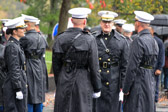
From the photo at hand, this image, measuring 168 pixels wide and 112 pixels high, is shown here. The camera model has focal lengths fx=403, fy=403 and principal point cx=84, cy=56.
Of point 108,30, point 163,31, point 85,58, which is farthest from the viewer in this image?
point 163,31

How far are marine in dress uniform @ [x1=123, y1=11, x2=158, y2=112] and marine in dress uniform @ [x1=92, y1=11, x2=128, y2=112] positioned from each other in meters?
0.48

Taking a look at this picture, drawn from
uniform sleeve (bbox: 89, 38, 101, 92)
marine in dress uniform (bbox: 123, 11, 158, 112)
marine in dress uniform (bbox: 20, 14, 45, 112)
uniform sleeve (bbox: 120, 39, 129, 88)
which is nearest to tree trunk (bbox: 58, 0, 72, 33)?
marine in dress uniform (bbox: 20, 14, 45, 112)

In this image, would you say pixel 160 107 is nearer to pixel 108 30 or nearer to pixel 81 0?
pixel 108 30

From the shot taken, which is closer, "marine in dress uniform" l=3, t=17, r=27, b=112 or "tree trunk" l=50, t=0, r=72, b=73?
"marine in dress uniform" l=3, t=17, r=27, b=112

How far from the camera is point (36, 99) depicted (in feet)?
29.0

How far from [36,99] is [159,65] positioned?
4046 mm

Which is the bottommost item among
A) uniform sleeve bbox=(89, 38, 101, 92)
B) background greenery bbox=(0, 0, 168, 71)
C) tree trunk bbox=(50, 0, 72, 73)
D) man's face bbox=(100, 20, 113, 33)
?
background greenery bbox=(0, 0, 168, 71)

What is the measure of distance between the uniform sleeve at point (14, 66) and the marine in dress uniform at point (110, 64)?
1.70 m

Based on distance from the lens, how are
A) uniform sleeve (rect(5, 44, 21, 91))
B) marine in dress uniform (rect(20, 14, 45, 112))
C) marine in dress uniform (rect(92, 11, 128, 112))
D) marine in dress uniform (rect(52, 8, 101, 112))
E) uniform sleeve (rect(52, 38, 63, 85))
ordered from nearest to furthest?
marine in dress uniform (rect(52, 8, 101, 112)), uniform sleeve (rect(52, 38, 63, 85)), uniform sleeve (rect(5, 44, 21, 91)), marine in dress uniform (rect(92, 11, 128, 112)), marine in dress uniform (rect(20, 14, 45, 112))

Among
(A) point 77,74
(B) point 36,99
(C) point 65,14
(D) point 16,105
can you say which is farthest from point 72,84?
(C) point 65,14

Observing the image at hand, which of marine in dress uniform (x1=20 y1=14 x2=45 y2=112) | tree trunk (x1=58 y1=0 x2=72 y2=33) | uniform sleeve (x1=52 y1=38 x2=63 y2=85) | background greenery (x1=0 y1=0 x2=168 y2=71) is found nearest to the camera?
uniform sleeve (x1=52 y1=38 x2=63 y2=85)

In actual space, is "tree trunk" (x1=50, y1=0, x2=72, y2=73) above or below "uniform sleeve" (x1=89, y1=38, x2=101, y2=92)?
below

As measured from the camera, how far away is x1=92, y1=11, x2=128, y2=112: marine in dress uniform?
7.83 metres

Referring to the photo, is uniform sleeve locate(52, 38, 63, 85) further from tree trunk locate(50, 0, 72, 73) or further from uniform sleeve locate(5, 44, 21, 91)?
tree trunk locate(50, 0, 72, 73)
